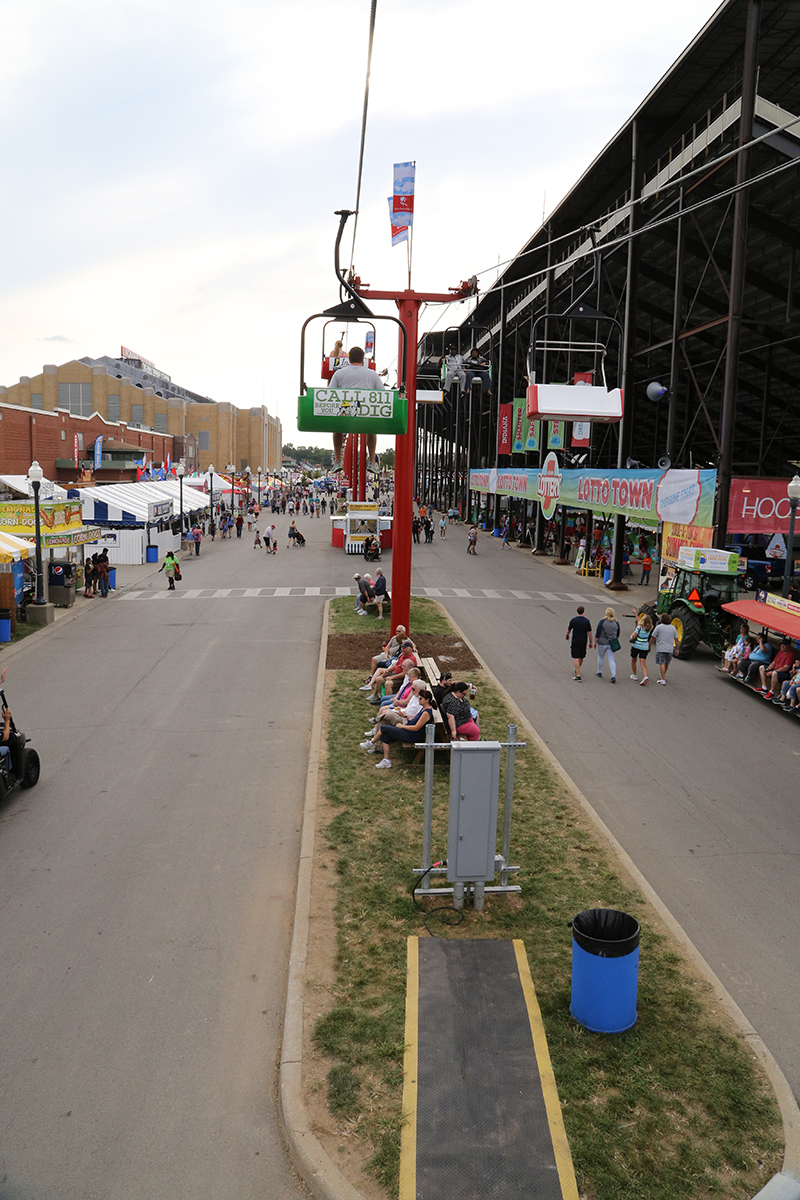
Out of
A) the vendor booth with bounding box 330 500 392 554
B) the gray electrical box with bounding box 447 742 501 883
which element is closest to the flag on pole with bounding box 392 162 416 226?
the gray electrical box with bounding box 447 742 501 883

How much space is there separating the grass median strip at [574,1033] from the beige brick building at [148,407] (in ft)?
262

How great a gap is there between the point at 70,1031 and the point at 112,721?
801cm

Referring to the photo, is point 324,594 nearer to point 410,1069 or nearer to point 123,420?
point 410,1069

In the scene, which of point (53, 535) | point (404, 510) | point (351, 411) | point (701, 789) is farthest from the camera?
point (53, 535)

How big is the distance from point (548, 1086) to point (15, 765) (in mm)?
7483

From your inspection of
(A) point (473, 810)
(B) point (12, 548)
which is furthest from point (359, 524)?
(A) point (473, 810)

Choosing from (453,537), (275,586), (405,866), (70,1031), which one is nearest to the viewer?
(70,1031)

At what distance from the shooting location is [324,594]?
2838 cm

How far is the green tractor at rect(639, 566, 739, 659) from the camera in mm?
18922

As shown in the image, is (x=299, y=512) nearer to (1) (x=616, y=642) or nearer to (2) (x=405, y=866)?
(1) (x=616, y=642)

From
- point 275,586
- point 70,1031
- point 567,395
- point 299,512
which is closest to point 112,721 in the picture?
point 70,1031

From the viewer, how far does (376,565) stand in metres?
38.1

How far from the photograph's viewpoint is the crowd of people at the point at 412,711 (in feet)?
35.3

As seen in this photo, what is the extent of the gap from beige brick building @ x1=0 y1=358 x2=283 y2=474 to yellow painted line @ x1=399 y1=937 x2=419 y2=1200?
81479 mm
